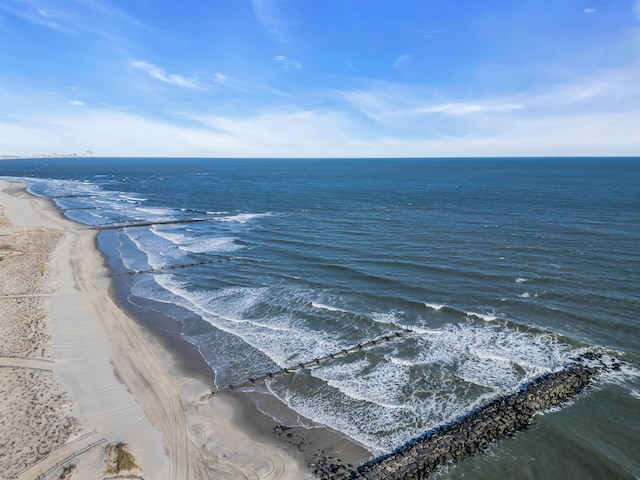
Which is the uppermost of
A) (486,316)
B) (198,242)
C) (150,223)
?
(150,223)

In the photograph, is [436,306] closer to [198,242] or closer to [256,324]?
[256,324]

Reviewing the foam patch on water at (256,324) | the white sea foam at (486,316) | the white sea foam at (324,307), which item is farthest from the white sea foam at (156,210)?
the white sea foam at (486,316)

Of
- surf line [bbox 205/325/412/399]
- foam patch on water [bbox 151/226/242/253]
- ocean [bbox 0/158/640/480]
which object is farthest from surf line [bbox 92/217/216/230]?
surf line [bbox 205/325/412/399]

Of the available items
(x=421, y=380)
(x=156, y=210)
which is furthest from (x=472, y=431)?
(x=156, y=210)

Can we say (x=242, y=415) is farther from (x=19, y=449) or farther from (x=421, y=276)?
(x=421, y=276)

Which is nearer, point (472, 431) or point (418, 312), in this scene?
point (472, 431)

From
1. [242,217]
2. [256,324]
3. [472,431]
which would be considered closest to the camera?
[472,431]
